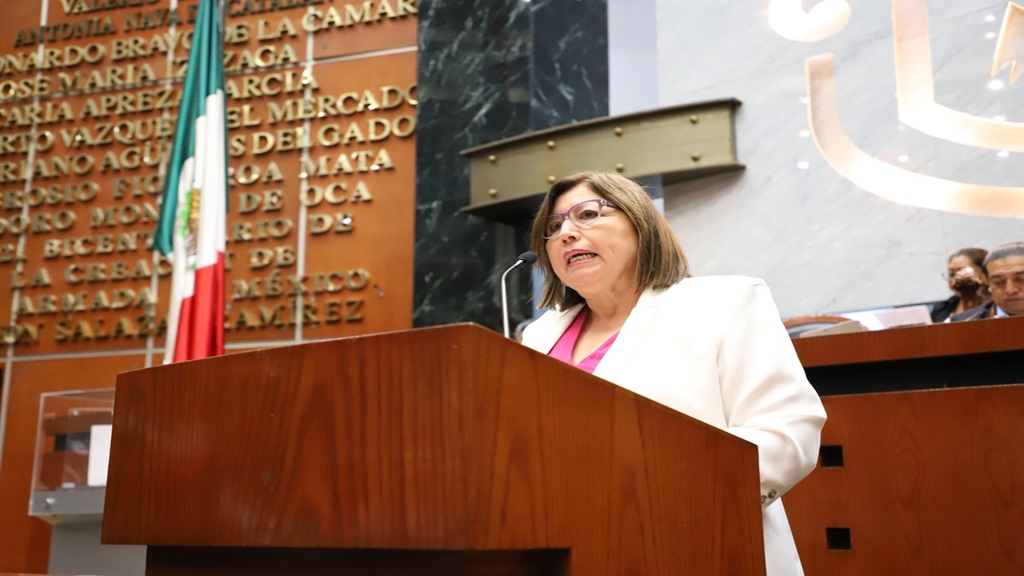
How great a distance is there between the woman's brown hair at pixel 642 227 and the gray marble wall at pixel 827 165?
11.8 feet

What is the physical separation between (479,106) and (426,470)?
561 centimetres

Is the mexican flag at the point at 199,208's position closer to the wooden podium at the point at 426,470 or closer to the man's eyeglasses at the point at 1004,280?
the man's eyeglasses at the point at 1004,280

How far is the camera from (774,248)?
5.59 meters

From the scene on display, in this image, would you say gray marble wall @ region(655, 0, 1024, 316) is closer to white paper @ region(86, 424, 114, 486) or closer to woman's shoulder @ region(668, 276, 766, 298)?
white paper @ region(86, 424, 114, 486)

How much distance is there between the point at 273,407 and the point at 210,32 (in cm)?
520

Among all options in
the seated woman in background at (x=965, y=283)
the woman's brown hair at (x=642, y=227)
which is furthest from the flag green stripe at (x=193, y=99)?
the woman's brown hair at (x=642, y=227)

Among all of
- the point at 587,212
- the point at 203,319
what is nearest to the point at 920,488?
the point at 587,212

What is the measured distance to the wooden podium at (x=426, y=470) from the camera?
103 cm

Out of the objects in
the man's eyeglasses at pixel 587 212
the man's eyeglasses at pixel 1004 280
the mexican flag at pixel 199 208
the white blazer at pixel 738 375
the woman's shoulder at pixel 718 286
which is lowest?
the white blazer at pixel 738 375

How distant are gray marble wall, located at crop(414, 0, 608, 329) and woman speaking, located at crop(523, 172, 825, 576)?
13.6 feet

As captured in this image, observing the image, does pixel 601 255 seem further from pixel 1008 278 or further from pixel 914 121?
pixel 914 121

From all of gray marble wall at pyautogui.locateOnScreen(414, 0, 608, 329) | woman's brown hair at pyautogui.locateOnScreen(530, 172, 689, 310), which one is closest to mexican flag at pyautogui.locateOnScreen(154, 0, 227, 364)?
gray marble wall at pyautogui.locateOnScreen(414, 0, 608, 329)

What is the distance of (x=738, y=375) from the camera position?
64.8 inches

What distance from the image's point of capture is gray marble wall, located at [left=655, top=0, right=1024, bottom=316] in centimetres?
509
